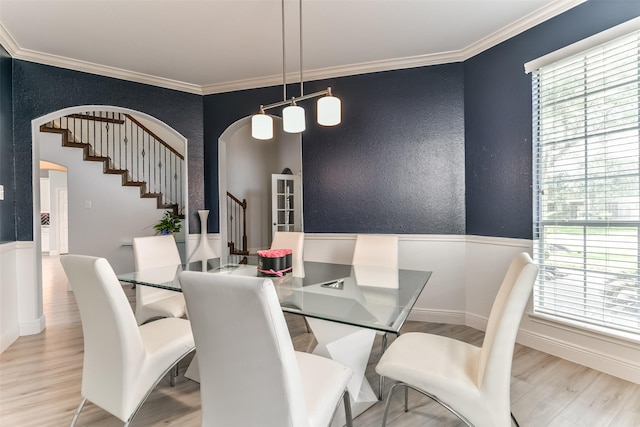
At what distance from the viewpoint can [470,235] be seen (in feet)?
11.3

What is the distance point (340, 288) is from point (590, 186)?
1966mm

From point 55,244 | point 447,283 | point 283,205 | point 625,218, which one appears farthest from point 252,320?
point 55,244

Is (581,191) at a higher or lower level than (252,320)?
higher

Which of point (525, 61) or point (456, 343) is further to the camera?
point (525, 61)

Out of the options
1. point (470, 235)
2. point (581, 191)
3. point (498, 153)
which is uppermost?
point (498, 153)

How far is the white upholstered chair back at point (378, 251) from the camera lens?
9.66 ft

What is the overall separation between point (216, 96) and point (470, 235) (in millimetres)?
3387

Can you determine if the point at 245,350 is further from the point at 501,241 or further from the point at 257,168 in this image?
the point at 257,168

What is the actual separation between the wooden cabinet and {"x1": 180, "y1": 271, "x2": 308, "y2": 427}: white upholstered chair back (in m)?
5.51

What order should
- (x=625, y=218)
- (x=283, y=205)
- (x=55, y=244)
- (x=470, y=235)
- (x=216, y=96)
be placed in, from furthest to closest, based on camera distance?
(x=55, y=244) < (x=283, y=205) < (x=216, y=96) < (x=470, y=235) < (x=625, y=218)

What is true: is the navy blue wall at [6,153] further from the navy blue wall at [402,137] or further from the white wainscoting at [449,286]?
the white wainscoting at [449,286]

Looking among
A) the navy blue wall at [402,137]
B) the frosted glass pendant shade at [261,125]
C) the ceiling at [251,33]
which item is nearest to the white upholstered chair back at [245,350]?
the frosted glass pendant shade at [261,125]

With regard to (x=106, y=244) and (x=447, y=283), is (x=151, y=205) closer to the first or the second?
(x=106, y=244)

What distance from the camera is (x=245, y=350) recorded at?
3.73 ft
